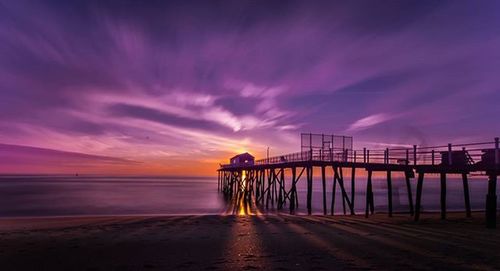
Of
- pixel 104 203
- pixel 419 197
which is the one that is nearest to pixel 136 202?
pixel 104 203

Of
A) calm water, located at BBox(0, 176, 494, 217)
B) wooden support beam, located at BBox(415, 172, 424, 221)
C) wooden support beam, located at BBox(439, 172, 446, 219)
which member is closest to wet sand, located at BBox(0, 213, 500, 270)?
wooden support beam, located at BBox(415, 172, 424, 221)

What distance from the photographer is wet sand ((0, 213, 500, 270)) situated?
8.66 m

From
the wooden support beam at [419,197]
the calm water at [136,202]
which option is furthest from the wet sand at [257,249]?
the calm water at [136,202]

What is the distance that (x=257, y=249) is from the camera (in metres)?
10.4

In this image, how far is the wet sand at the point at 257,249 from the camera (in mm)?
8664

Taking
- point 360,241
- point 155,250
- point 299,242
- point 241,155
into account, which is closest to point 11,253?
point 155,250

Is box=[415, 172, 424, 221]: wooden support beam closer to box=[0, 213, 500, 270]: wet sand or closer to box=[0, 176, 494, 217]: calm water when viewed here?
box=[0, 213, 500, 270]: wet sand

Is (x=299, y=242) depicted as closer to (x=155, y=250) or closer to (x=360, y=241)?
(x=360, y=241)

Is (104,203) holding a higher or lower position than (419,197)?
lower

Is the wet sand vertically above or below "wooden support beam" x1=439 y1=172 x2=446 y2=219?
below

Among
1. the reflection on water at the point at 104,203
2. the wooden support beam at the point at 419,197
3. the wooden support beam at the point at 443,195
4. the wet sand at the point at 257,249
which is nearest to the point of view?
the wet sand at the point at 257,249

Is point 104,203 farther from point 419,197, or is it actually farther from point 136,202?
point 419,197

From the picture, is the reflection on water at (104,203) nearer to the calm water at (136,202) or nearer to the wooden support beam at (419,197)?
the calm water at (136,202)

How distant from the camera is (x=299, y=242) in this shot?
37.7 feet
